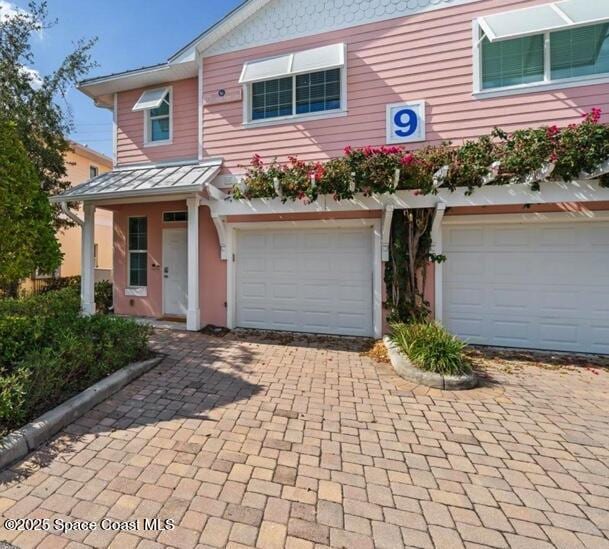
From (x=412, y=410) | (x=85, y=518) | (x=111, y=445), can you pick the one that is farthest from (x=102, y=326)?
(x=412, y=410)

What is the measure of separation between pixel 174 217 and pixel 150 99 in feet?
9.17

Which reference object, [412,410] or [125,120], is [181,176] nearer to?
[125,120]

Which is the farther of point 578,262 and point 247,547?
point 578,262

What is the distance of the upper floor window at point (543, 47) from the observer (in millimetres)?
5156

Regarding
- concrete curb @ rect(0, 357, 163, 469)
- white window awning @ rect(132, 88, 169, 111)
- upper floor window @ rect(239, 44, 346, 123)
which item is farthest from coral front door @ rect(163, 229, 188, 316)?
concrete curb @ rect(0, 357, 163, 469)

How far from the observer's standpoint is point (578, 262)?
559cm

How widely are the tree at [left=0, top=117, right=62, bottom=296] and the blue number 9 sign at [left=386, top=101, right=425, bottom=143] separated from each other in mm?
5777

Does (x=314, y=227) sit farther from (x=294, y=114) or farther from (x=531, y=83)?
(x=531, y=83)

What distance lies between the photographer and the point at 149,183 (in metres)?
6.74

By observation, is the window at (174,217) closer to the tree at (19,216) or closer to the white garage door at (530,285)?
the tree at (19,216)

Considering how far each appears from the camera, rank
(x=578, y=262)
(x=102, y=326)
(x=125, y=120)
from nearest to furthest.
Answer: (x=102, y=326) → (x=578, y=262) → (x=125, y=120)

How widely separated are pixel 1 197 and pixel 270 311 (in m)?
4.68

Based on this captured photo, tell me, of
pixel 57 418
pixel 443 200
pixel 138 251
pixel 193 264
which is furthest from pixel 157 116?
pixel 57 418

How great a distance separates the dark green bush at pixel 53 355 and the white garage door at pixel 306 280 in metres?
2.61
